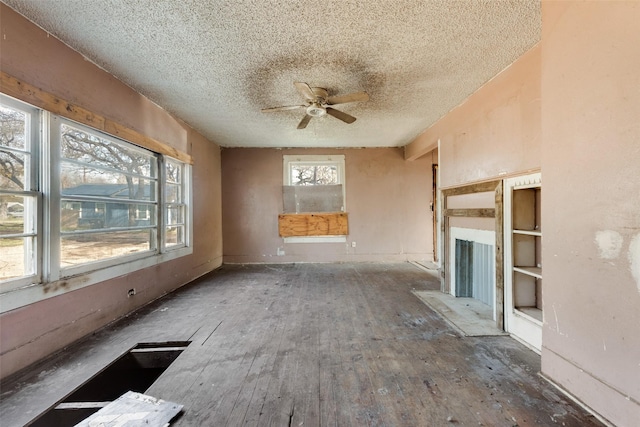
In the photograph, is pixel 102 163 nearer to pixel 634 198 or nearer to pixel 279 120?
pixel 279 120

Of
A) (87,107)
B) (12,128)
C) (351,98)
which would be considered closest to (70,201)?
(12,128)

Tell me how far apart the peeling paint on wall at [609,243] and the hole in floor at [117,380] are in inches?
119

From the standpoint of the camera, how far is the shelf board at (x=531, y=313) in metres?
2.28

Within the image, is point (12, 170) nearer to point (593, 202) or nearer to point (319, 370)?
point (319, 370)

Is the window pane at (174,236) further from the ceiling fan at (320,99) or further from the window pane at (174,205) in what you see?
the ceiling fan at (320,99)

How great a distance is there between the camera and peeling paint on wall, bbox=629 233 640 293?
4.33 feet

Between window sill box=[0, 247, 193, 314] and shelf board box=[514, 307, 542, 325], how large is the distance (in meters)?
3.98

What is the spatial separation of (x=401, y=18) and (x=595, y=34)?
115 centimetres

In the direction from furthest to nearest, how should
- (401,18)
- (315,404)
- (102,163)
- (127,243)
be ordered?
(127,243) < (102,163) < (401,18) < (315,404)

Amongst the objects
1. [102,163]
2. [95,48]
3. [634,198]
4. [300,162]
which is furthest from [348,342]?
[300,162]

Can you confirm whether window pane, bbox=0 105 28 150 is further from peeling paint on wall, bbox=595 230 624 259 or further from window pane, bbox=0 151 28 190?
peeling paint on wall, bbox=595 230 624 259

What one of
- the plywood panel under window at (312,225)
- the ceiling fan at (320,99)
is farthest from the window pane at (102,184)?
the plywood panel under window at (312,225)

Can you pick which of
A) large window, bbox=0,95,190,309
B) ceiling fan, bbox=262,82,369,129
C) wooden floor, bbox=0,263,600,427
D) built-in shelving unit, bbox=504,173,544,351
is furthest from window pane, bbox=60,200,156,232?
built-in shelving unit, bbox=504,173,544,351

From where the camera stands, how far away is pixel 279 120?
428 cm
